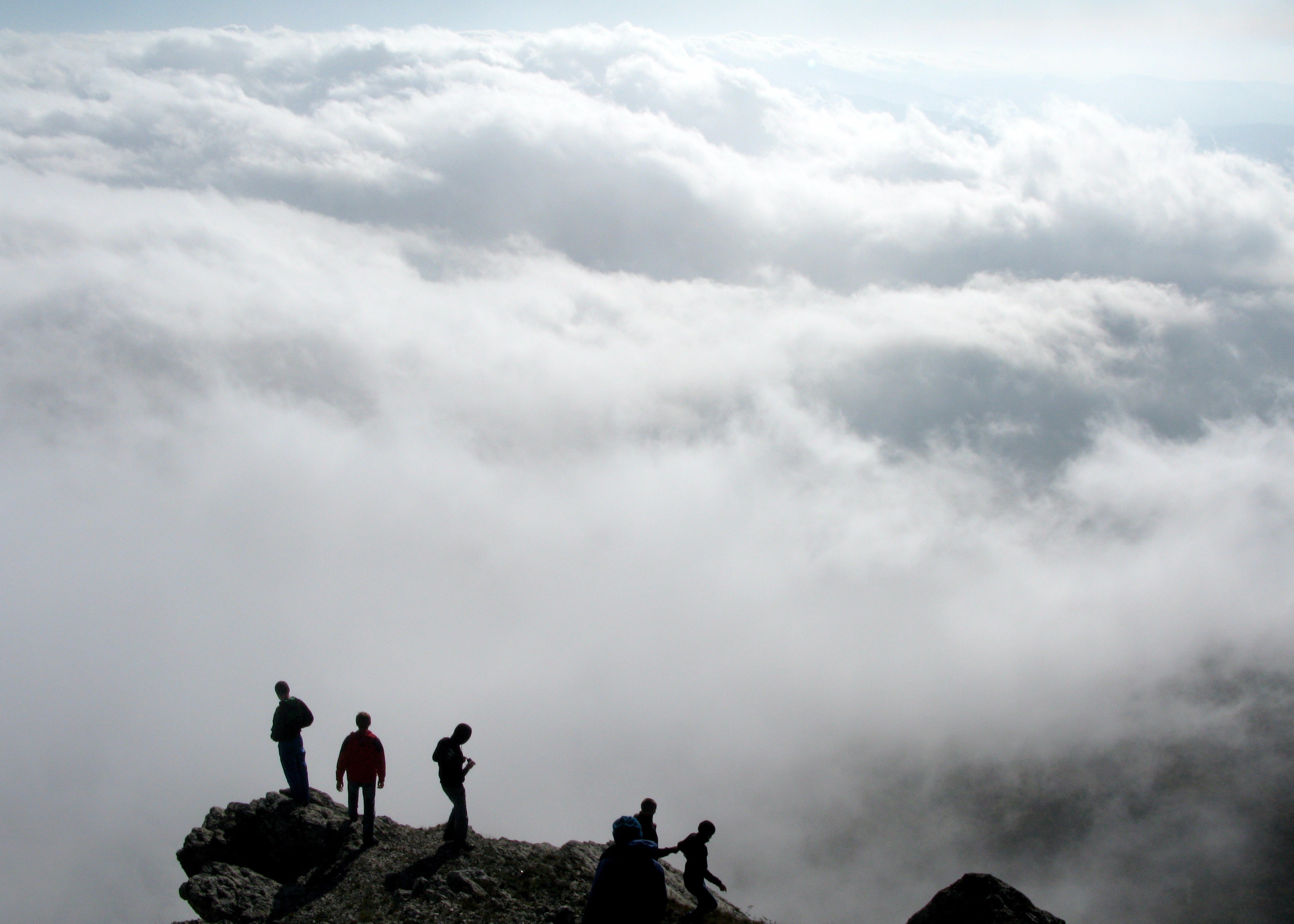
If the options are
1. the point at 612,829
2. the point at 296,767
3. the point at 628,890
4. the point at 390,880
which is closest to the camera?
the point at 628,890

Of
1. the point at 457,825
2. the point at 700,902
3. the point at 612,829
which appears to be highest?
the point at 612,829

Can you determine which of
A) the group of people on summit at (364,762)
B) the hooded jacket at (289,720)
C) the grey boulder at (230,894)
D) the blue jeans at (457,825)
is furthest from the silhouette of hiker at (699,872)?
the hooded jacket at (289,720)

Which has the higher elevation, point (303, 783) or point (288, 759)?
point (288, 759)

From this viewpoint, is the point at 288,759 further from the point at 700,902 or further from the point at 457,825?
the point at 700,902

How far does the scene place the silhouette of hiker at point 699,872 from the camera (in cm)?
1532

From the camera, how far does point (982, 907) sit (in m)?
15.3

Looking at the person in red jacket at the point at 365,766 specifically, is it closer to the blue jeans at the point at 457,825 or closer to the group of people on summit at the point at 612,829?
the group of people on summit at the point at 612,829

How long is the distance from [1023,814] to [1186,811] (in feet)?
91.6

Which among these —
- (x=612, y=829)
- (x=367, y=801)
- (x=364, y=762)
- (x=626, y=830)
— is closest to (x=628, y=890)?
(x=626, y=830)

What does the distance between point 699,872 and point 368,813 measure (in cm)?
755

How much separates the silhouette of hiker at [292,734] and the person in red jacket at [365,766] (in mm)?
852

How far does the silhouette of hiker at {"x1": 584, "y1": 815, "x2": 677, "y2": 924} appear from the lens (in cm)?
1040

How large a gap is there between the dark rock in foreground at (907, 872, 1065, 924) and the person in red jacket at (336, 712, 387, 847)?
445 inches

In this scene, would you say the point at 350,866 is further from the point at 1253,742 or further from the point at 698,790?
the point at 1253,742
